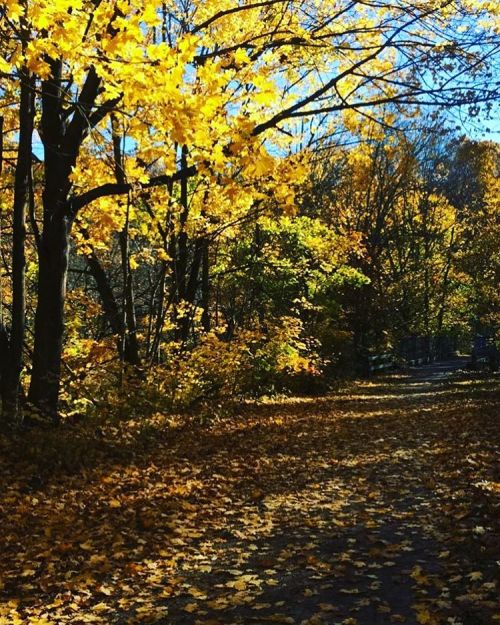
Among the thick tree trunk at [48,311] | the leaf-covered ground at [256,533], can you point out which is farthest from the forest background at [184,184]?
the leaf-covered ground at [256,533]

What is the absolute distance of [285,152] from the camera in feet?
59.7

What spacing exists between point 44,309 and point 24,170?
2054 millimetres

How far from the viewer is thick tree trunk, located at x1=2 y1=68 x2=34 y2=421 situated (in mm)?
8297

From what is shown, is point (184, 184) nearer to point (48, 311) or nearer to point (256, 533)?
point (48, 311)

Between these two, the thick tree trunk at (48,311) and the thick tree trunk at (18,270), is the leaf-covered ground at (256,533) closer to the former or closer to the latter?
the thick tree trunk at (18,270)

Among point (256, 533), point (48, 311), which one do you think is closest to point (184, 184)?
point (48, 311)

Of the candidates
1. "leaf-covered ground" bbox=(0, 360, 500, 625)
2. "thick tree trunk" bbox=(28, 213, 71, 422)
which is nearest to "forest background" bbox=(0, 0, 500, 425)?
"thick tree trunk" bbox=(28, 213, 71, 422)

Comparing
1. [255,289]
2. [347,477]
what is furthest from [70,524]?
[255,289]

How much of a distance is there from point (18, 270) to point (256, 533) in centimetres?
498

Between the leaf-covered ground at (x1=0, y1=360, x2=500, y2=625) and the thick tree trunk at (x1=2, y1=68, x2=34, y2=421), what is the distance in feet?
3.18

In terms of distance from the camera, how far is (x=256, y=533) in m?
5.85

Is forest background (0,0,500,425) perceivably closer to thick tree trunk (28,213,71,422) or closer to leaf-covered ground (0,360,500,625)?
thick tree trunk (28,213,71,422)

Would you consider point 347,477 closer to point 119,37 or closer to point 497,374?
point 119,37

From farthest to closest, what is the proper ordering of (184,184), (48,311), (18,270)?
(184,184), (48,311), (18,270)
